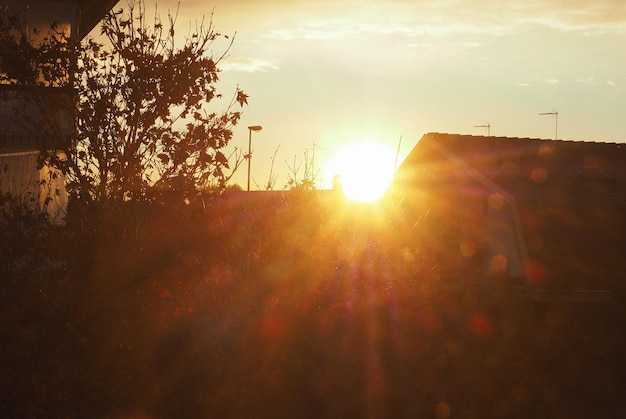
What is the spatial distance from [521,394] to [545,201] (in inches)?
497

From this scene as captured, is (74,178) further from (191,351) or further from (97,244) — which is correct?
(191,351)

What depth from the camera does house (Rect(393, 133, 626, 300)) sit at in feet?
66.0

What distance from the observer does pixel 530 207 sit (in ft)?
67.3

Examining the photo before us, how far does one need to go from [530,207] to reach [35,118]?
14.1 meters

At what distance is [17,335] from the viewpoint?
7102 mm

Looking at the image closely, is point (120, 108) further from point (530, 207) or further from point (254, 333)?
point (530, 207)

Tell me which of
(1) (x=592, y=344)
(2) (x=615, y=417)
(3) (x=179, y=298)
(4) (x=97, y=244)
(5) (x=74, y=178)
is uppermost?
(5) (x=74, y=178)

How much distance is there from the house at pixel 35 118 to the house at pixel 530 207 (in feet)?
31.2

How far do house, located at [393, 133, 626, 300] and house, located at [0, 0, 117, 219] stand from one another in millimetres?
9511

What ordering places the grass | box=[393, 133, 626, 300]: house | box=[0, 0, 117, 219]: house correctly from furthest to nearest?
1. box=[393, 133, 626, 300]: house
2. box=[0, 0, 117, 219]: house
3. the grass

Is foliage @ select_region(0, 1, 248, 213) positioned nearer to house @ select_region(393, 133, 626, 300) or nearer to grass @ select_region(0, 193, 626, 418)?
grass @ select_region(0, 193, 626, 418)

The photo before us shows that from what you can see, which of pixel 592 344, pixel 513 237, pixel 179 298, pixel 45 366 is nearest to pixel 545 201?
pixel 513 237

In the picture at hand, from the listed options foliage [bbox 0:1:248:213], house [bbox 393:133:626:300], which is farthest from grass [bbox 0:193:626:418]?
house [bbox 393:133:626:300]

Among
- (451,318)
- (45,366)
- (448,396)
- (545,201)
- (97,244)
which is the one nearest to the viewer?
(45,366)
